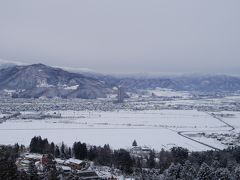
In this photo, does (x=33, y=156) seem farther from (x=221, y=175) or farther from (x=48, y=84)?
(x=48, y=84)

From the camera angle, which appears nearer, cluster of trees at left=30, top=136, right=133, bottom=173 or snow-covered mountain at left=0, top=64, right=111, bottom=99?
cluster of trees at left=30, top=136, right=133, bottom=173

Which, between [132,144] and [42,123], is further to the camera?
[42,123]

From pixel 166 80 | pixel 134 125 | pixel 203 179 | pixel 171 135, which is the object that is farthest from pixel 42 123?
pixel 166 80

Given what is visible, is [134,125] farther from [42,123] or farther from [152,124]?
[42,123]

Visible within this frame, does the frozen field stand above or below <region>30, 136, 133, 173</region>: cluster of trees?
below

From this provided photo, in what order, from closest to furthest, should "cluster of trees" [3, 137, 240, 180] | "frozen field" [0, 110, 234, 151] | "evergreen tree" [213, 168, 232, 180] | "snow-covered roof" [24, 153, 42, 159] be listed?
"evergreen tree" [213, 168, 232, 180] → "cluster of trees" [3, 137, 240, 180] → "snow-covered roof" [24, 153, 42, 159] → "frozen field" [0, 110, 234, 151]

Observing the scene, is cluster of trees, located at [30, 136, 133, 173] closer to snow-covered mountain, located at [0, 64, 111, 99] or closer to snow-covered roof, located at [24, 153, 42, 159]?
snow-covered roof, located at [24, 153, 42, 159]

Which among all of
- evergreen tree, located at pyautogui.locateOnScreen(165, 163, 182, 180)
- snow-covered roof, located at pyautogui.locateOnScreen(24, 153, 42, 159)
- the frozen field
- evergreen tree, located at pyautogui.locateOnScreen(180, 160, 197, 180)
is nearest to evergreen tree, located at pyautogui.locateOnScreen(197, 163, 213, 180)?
evergreen tree, located at pyautogui.locateOnScreen(180, 160, 197, 180)

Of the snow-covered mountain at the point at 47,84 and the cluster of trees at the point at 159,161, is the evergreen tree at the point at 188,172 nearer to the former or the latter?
the cluster of trees at the point at 159,161
